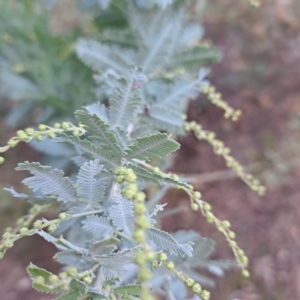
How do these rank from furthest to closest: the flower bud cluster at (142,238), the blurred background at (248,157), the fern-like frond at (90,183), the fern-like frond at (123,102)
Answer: the blurred background at (248,157) < the fern-like frond at (123,102) < the fern-like frond at (90,183) < the flower bud cluster at (142,238)

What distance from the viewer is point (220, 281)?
1626 mm

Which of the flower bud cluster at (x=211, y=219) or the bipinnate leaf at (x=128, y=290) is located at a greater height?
the flower bud cluster at (x=211, y=219)

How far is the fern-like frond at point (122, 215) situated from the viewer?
596 millimetres

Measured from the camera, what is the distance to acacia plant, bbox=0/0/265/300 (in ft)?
1.86

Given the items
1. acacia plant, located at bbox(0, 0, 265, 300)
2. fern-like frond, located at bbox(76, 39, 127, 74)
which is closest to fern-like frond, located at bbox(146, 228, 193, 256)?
acacia plant, located at bbox(0, 0, 265, 300)

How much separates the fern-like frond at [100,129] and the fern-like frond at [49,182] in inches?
3.6

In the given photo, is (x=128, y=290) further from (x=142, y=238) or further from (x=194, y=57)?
(x=194, y=57)

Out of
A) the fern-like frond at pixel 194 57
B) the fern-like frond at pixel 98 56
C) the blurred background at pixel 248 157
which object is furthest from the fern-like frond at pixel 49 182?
the blurred background at pixel 248 157

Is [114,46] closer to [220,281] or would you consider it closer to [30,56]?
[30,56]

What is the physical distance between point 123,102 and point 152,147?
0.60 feet

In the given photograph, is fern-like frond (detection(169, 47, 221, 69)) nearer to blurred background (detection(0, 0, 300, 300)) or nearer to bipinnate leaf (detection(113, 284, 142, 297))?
blurred background (detection(0, 0, 300, 300))

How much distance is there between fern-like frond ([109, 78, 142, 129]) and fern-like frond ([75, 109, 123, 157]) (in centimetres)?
12

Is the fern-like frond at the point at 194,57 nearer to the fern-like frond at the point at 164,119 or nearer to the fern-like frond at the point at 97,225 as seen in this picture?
the fern-like frond at the point at 164,119

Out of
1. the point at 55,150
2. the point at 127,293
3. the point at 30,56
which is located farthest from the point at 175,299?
the point at 30,56
